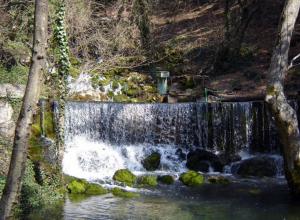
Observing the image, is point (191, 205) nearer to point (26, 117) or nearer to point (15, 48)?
point (26, 117)

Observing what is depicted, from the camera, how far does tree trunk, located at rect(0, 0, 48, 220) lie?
204 inches

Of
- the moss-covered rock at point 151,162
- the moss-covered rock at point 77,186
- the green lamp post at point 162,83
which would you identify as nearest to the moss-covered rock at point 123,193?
the moss-covered rock at point 77,186

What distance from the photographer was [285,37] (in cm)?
1015

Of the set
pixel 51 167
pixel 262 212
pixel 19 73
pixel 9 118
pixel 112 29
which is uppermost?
pixel 112 29

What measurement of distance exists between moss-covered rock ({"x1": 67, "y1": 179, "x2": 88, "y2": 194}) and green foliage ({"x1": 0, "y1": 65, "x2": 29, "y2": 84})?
2969mm

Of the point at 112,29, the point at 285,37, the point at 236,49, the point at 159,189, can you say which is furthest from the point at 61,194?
the point at 236,49

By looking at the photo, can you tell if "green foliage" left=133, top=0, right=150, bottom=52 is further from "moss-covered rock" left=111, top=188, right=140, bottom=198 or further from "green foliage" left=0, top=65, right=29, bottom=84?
"moss-covered rock" left=111, top=188, right=140, bottom=198

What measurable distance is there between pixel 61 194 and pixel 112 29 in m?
8.27

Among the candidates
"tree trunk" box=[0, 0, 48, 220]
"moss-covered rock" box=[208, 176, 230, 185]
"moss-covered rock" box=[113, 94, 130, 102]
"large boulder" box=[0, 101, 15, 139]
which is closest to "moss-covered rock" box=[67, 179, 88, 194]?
"large boulder" box=[0, 101, 15, 139]

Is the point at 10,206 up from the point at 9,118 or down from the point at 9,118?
down

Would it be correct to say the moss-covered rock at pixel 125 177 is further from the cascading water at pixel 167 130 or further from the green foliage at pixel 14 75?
the green foliage at pixel 14 75

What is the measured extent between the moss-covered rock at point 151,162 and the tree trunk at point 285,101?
19.1 feet

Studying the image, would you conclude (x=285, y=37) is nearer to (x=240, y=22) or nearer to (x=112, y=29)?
(x=112, y=29)

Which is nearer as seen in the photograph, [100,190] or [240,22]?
[100,190]
